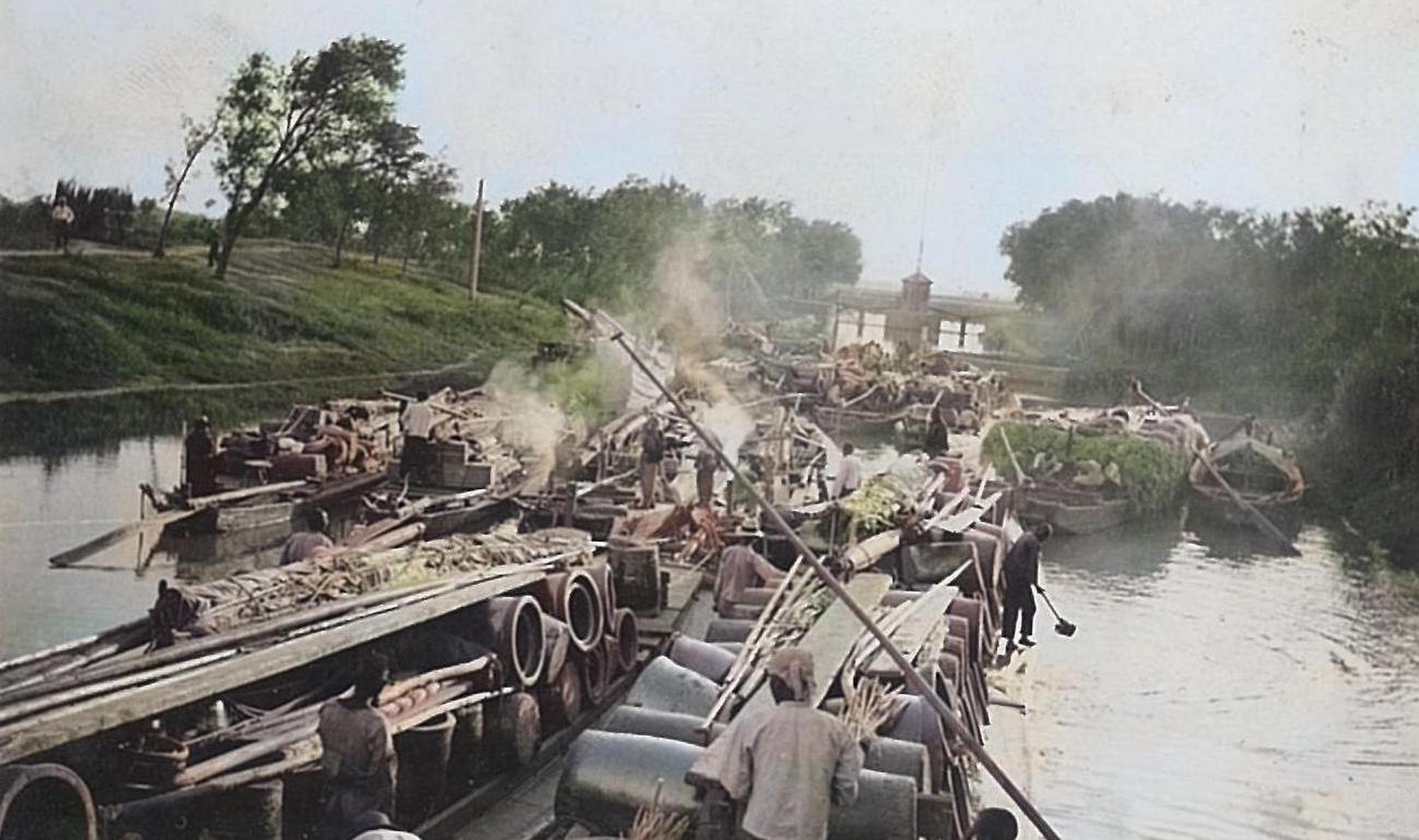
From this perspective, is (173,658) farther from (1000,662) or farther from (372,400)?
(1000,662)

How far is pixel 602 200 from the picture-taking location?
131 inches

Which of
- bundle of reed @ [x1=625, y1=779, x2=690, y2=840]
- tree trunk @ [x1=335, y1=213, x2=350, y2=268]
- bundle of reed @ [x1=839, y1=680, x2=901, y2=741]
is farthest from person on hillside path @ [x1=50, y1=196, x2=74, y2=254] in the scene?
bundle of reed @ [x1=839, y1=680, x2=901, y2=741]

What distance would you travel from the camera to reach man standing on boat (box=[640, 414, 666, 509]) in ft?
11.2

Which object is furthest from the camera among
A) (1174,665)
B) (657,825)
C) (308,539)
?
(308,539)

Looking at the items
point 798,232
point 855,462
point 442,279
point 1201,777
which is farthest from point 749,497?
point 1201,777

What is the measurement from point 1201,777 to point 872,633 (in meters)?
0.75

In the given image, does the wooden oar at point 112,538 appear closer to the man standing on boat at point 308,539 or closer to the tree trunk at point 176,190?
the man standing on boat at point 308,539

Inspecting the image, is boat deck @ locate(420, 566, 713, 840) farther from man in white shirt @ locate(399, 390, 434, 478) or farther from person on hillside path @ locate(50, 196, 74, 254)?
person on hillside path @ locate(50, 196, 74, 254)

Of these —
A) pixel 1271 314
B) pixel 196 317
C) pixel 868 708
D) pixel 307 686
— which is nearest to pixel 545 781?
pixel 307 686

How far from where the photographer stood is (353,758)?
2984mm

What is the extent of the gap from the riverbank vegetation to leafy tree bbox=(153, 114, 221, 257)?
1.79m

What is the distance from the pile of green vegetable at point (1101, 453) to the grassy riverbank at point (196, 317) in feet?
3.44

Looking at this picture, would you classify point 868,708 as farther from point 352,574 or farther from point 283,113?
point 283,113

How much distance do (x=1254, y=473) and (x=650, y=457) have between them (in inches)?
53.0
